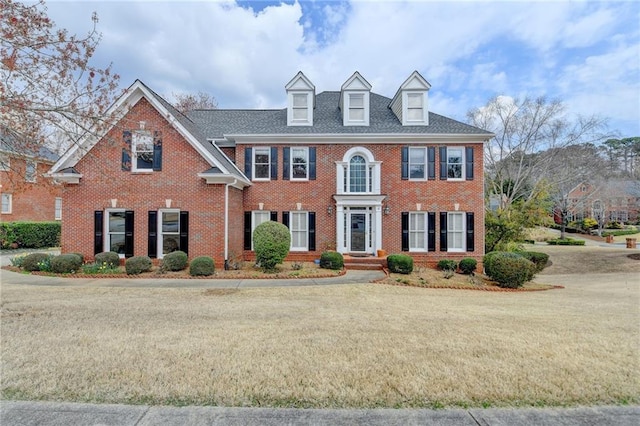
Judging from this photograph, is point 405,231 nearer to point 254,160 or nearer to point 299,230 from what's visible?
point 299,230

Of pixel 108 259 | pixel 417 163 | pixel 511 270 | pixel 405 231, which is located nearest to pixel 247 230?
pixel 108 259

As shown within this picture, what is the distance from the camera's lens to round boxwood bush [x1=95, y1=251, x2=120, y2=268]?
1349 centimetres

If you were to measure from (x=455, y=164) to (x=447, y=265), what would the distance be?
513 centimetres

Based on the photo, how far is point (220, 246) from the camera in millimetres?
13953

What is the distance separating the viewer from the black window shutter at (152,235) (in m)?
14.2

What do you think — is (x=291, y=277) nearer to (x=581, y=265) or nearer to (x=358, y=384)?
(x=358, y=384)

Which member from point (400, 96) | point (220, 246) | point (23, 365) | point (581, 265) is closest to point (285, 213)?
point (220, 246)

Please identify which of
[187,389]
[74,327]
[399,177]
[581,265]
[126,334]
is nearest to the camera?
[187,389]

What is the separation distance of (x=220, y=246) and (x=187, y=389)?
10.7 m

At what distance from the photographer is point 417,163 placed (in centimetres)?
1673

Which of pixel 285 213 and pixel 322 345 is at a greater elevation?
pixel 285 213

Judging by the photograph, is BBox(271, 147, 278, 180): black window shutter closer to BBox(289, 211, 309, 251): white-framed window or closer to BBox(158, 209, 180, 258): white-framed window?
BBox(289, 211, 309, 251): white-framed window

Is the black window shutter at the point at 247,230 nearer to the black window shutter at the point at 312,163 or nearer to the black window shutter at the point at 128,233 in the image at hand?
the black window shutter at the point at 312,163

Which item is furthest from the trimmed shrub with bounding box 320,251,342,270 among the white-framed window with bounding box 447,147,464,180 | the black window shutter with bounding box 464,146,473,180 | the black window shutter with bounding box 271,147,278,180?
the black window shutter with bounding box 464,146,473,180
